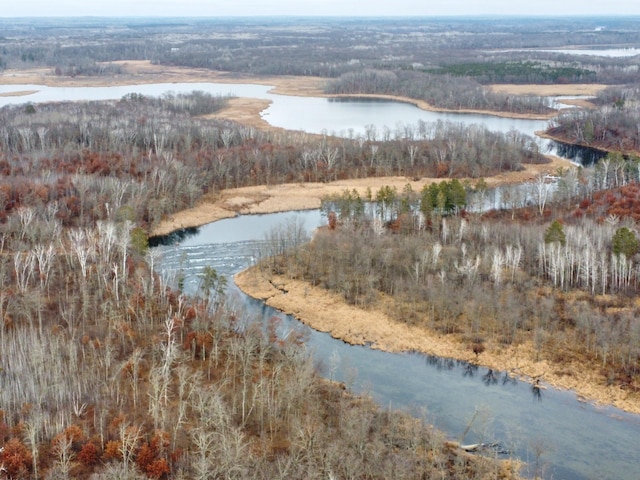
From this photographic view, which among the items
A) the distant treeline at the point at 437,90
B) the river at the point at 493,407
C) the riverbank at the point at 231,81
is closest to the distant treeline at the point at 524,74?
the riverbank at the point at 231,81

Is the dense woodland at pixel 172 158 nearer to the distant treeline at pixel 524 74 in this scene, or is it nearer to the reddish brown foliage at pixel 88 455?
the reddish brown foliage at pixel 88 455

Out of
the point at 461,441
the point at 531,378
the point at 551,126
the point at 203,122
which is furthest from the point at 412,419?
the point at 551,126

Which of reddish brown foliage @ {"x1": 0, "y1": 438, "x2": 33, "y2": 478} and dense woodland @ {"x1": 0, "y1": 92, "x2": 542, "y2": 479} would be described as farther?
dense woodland @ {"x1": 0, "y1": 92, "x2": 542, "y2": 479}

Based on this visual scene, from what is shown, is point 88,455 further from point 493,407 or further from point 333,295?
point 333,295

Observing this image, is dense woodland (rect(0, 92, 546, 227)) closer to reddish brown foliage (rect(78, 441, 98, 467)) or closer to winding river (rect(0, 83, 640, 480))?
winding river (rect(0, 83, 640, 480))

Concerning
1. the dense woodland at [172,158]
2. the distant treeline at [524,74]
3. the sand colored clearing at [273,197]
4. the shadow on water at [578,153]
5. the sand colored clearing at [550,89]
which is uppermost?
the distant treeline at [524,74]

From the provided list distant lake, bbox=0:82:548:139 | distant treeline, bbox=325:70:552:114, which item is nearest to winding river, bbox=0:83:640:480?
distant lake, bbox=0:82:548:139

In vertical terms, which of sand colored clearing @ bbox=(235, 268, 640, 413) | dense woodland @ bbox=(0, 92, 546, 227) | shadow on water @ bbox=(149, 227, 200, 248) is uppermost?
dense woodland @ bbox=(0, 92, 546, 227)
